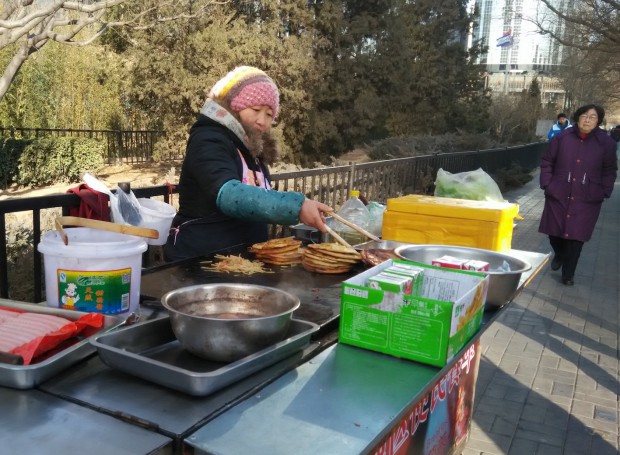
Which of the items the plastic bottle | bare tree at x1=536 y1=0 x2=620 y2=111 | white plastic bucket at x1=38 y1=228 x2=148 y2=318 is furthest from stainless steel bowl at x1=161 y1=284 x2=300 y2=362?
bare tree at x1=536 y1=0 x2=620 y2=111

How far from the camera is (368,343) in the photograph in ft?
5.26

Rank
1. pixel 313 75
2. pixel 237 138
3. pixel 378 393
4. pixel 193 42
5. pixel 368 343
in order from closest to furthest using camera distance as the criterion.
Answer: pixel 378 393
pixel 368 343
pixel 237 138
pixel 193 42
pixel 313 75

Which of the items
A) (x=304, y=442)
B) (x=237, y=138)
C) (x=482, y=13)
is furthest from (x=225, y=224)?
(x=482, y=13)

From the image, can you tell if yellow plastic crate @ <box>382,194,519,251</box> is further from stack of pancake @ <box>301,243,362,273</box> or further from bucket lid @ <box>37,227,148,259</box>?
bucket lid @ <box>37,227,148,259</box>

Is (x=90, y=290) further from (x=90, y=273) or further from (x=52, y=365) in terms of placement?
(x=52, y=365)

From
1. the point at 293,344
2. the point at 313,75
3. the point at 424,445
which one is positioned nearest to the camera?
the point at 293,344

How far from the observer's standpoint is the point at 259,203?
214cm

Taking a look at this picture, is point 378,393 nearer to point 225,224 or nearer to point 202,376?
point 202,376

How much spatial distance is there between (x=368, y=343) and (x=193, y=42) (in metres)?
16.9

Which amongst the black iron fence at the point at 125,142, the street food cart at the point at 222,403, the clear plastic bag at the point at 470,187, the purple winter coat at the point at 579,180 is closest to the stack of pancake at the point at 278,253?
the street food cart at the point at 222,403

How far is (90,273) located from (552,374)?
4.02m

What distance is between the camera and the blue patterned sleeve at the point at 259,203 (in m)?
2.10

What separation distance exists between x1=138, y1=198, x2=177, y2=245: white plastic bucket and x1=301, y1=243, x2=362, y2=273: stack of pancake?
74cm

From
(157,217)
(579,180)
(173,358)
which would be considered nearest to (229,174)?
(157,217)
